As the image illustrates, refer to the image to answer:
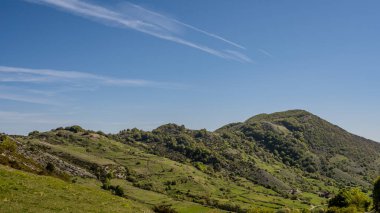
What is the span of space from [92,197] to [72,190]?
9.99ft

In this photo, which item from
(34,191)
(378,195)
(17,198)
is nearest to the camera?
(17,198)

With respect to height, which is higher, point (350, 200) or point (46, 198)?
point (46, 198)

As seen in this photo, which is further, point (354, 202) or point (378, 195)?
point (354, 202)

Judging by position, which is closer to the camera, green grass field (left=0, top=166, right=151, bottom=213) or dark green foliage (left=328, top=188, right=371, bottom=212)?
green grass field (left=0, top=166, right=151, bottom=213)

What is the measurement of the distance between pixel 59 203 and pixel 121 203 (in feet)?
28.3

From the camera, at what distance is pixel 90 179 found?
198625 mm

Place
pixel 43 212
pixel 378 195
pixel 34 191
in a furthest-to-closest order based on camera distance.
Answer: pixel 378 195, pixel 34 191, pixel 43 212

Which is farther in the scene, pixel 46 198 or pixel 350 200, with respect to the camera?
pixel 350 200

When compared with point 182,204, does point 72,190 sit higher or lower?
higher

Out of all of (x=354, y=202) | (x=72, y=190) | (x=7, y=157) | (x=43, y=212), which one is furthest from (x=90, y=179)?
(x=43, y=212)

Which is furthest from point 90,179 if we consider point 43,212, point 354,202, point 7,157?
point 43,212

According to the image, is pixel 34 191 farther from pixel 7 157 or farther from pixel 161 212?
pixel 7 157

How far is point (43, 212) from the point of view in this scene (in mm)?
33312

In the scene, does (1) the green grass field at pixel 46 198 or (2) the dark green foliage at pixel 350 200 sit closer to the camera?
(1) the green grass field at pixel 46 198
